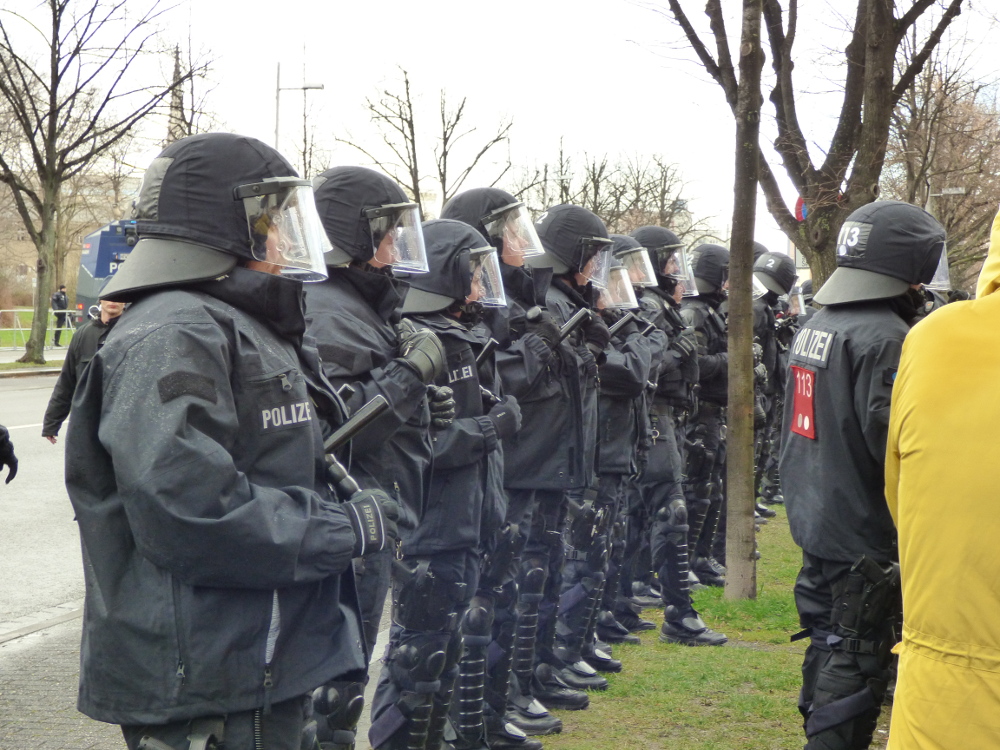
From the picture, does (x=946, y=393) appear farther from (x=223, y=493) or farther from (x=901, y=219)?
(x=901, y=219)

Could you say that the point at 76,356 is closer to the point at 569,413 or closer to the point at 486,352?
the point at 569,413

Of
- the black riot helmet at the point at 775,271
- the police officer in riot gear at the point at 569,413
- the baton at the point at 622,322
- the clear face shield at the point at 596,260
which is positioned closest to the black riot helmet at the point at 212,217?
the police officer in riot gear at the point at 569,413

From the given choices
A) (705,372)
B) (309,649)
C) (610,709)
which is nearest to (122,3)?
(705,372)

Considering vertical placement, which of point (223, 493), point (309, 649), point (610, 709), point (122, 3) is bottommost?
point (610, 709)

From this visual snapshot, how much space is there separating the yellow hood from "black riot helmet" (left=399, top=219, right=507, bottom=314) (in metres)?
2.75

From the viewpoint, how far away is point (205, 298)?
104 inches

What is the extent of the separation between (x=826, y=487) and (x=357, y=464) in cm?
166

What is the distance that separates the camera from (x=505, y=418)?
459 cm

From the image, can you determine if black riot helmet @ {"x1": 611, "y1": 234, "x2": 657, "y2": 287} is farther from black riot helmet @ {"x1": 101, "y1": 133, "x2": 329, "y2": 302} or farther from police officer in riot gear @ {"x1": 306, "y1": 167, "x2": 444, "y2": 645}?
black riot helmet @ {"x1": 101, "y1": 133, "x2": 329, "y2": 302}

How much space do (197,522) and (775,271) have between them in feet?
26.0

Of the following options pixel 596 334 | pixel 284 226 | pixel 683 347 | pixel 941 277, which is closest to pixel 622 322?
pixel 596 334

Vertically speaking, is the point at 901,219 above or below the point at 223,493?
above

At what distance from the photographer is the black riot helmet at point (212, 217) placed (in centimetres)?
265

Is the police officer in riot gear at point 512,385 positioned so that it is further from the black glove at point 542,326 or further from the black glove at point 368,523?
the black glove at point 368,523
